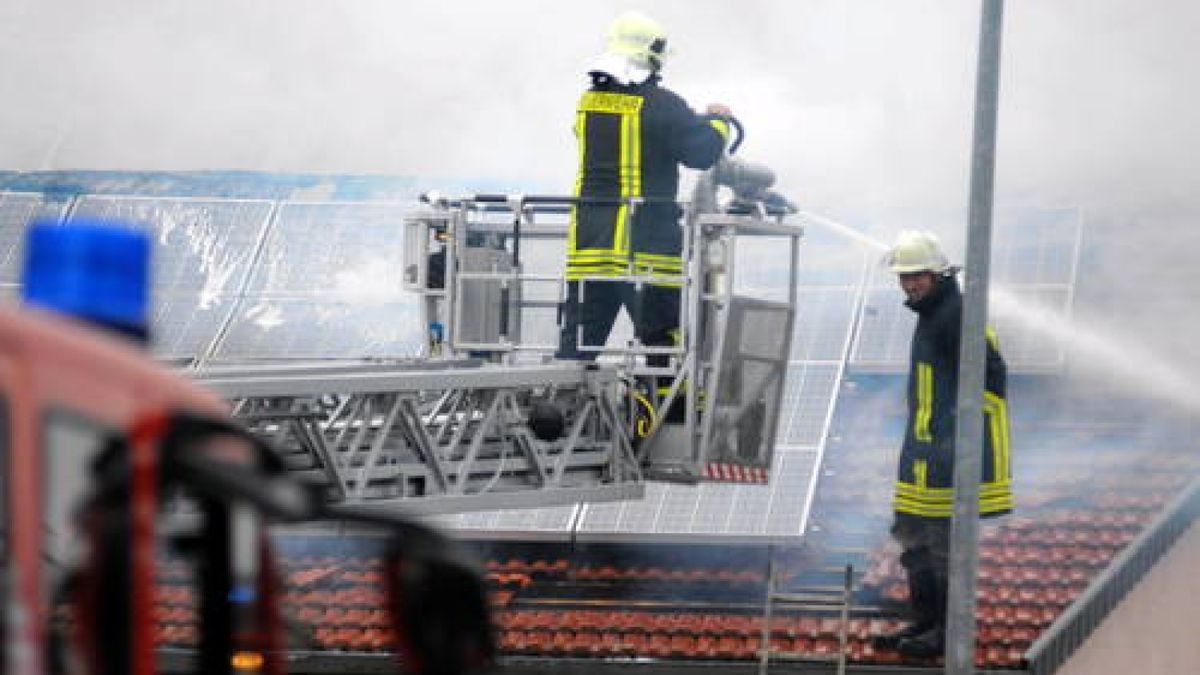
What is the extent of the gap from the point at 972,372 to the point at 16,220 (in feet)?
38.4

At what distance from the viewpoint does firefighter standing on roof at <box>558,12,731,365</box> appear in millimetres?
9648

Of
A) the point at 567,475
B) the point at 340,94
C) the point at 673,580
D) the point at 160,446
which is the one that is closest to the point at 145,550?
the point at 160,446

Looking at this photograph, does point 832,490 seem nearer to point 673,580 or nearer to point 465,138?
point 673,580

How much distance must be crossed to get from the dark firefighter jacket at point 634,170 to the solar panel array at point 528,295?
1604 millimetres

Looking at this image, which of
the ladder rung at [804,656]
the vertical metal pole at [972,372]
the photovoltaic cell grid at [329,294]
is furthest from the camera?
the photovoltaic cell grid at [329,294]

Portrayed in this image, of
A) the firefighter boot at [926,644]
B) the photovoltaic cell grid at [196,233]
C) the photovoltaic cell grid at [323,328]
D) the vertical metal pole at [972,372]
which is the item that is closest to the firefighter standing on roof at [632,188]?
the vertical metal pole at [972,372]

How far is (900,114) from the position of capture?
1723 centimetres

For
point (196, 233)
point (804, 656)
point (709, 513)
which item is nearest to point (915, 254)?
point (804, 656)

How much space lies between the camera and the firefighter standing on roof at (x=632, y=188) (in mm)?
9648

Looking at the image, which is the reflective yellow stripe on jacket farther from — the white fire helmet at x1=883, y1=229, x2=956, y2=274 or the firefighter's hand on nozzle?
the white fire helmet at x1=883, y1=229, x2=956, y2=274

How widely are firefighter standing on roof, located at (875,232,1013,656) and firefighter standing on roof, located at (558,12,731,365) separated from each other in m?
1.39

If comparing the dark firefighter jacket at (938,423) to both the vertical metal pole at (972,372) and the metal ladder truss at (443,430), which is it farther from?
the metal ladder truss at (443,430)

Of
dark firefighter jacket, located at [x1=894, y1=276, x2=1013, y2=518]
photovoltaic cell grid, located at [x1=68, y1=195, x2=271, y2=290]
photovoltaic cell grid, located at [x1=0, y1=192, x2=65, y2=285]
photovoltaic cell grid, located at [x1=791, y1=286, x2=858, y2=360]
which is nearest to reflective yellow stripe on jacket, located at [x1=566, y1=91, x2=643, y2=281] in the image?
dark firefighter jacket, located at [x1=894, y1=276, x2=1013, y2=518]

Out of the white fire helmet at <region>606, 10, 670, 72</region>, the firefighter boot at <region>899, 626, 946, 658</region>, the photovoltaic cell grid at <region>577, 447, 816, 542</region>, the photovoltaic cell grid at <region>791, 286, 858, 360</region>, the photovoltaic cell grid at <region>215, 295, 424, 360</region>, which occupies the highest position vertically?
the white fire helmet at <region>606, 10, 670, 72</region>
